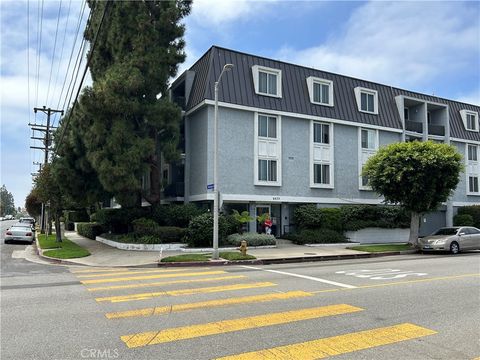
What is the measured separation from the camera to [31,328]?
6.81 metres

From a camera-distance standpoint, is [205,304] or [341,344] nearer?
[341,344]

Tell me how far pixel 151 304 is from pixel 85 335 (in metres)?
2.27

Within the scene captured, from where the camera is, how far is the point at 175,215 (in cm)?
2378

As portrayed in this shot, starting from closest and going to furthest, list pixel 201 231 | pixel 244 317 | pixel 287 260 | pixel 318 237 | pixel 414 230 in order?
pixel 244 317 < pixel 287 260 < pixel 201 231 < pixel 414 230 < pixel 318 237

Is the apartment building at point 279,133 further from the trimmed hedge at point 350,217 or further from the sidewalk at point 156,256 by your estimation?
the sidewalk at point 156,256

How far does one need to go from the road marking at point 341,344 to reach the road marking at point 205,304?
9.19 feet

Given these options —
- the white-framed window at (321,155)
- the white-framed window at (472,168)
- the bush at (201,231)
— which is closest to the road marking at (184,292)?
the bush at (201,231)

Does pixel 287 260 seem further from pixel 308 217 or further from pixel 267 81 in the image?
pixel 267 81

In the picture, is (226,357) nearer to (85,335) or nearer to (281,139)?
(85,335)

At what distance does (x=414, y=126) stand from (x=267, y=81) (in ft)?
46.2

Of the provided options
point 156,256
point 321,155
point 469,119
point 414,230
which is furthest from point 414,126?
point 156,256

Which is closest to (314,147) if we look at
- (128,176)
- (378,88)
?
(378,88)

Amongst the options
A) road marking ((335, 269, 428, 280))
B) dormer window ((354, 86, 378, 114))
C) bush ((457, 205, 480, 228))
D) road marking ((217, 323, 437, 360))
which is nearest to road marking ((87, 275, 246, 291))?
road marking ((335, 269, 428, 280))

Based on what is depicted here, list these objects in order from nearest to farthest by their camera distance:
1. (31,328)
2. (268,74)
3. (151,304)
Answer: (31,328), (151,304), (268,74)
